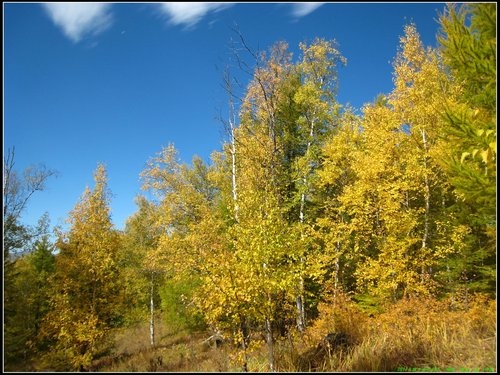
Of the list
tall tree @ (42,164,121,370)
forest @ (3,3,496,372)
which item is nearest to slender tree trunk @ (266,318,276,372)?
forest @ (3,3,496,372)

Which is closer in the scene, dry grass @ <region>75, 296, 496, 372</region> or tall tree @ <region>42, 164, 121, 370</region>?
dry grass @ <region>75, 296, 496, 372</region>

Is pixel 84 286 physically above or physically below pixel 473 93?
below

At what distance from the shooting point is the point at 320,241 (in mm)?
19234

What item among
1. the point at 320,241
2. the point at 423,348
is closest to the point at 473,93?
the point at 423,348

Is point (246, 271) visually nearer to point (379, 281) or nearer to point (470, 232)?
point (379, 281)

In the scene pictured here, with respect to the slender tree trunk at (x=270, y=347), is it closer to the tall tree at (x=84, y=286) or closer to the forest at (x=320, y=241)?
the forest at (x=320, y=241)

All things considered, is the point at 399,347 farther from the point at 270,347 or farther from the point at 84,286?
the point at 84,286

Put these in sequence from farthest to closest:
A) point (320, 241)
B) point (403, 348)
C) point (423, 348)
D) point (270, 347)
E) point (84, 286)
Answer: point (320, 241), point (84, 286), point (403, 348), point (423, 348), point (270, 347)

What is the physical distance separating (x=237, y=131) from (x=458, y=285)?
1058cm

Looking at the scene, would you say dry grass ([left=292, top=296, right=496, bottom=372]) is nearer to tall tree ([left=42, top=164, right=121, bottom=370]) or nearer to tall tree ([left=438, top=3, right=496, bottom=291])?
tall tree ([left=438, top=3, right=496, bottom=291])

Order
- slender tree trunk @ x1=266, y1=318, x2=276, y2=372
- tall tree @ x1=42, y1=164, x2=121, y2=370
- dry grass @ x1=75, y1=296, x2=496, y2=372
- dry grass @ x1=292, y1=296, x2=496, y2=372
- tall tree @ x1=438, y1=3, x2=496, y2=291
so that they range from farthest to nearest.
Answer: tall tree @ x1=42, y1=164, x2=121, y2=370 → slender tree trunk @ x1=266, y1=318, x2=276, y2=372 → dry grass @ x1=75, y1=296, x2=496, y2=372 → dry grass @ x1=292, y1=296, x2=496, y2=372 → tall tree @ x1=438, y1=3, x2=496, y2=291

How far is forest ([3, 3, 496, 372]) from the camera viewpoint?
298 inches

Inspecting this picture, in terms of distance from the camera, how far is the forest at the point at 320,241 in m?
7.57

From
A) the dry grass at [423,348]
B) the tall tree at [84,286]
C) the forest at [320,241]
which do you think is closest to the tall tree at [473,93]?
the forest at [320,241]
